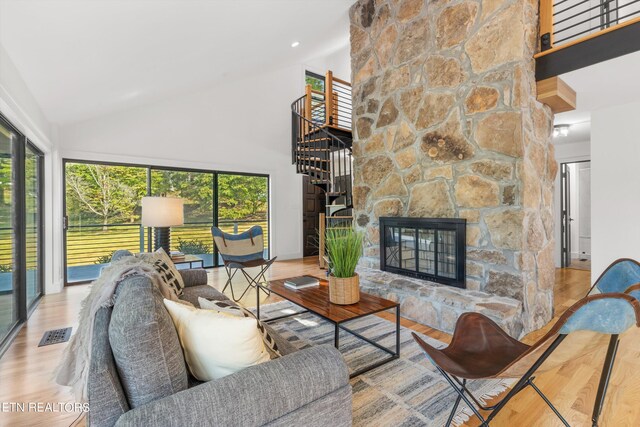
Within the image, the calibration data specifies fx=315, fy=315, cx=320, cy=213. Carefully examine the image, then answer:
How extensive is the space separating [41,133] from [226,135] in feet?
9.61

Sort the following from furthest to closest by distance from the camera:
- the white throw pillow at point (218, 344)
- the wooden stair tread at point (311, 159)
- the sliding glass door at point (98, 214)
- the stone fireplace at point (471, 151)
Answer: the wooden stair tread at point (311, 159) < the sliding glass door at point (98, 214) < the stone fireplace at point (471, 151) < the white throw pillow at point (218, 344)

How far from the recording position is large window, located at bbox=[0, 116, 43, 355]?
2.59m

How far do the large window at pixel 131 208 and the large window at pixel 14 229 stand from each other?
3.64 ft

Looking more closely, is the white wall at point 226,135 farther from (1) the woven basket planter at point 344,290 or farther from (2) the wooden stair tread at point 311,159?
(1) the woven basket planter at point 344,290

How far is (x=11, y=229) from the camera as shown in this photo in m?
2.78

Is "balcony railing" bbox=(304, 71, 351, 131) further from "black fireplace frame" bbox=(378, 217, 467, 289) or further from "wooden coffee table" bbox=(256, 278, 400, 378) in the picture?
"wooden coffee table" bbox=(256, 278, 400, 378)

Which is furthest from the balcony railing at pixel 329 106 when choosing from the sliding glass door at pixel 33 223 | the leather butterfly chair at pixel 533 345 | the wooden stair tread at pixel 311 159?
the leather butterfly chair at pixel 533 345

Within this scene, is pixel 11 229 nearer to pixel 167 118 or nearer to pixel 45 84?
pixel 45 84

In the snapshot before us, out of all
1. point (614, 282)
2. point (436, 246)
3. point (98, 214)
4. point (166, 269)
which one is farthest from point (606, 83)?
point (98, 214)

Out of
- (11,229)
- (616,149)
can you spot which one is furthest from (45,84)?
(616,149)

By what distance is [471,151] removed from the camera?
302 centimetres

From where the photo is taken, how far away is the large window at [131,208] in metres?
4.66

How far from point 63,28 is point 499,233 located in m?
3.69

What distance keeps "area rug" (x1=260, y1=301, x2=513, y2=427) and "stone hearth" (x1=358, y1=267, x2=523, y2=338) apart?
258 millimetres
